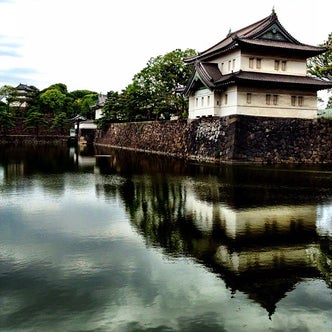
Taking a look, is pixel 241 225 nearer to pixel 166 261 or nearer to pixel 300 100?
pixel 166 261

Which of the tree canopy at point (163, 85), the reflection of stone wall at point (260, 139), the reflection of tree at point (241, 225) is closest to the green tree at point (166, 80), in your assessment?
the tree canopy at point (163, 85)

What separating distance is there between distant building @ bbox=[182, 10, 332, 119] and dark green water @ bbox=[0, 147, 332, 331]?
630 inches

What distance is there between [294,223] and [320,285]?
14.7 ft

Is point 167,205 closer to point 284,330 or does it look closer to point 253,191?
point 253,191

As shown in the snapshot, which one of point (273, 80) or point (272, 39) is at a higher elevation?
point (272, 39)

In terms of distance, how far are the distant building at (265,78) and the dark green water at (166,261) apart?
630 inches

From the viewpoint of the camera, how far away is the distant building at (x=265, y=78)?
3142cm

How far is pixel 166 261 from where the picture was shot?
858 centimetres

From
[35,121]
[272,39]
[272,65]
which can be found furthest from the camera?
[35,121]

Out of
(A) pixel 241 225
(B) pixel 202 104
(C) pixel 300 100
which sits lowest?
(A) pixel 241 225

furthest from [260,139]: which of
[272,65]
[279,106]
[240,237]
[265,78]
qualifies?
[240,237]

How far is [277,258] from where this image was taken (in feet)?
29.1

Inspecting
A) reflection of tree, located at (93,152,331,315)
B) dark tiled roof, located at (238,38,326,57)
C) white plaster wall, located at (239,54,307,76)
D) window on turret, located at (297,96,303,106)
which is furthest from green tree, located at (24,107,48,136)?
reflection of tree, located at (93,152,331,315)

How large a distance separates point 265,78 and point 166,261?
25.3 m
